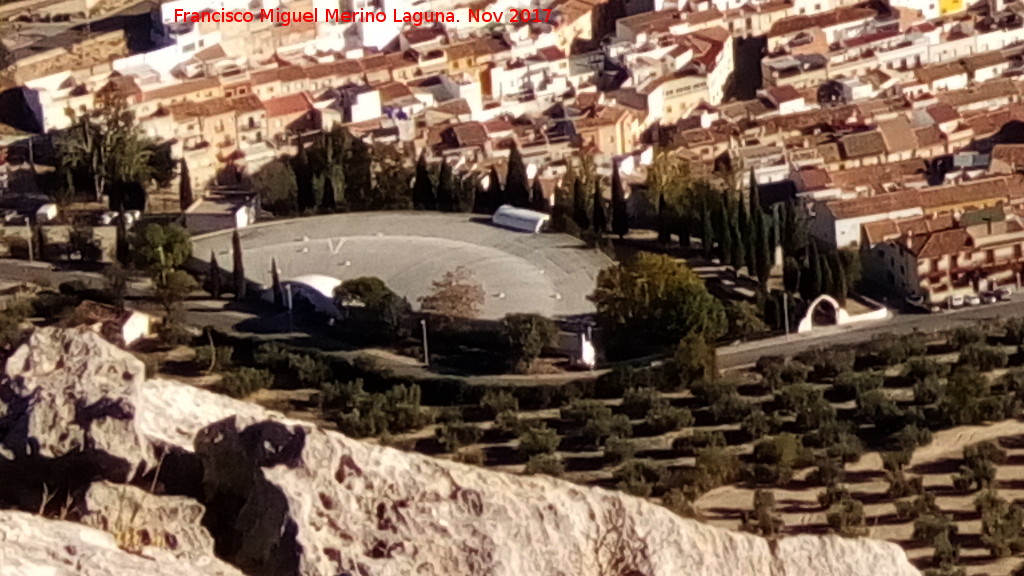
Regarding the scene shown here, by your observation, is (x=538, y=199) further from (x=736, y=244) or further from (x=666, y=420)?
(x=666, y=420)

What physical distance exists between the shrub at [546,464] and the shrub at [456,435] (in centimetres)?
75

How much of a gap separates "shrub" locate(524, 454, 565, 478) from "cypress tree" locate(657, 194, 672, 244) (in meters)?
6.45

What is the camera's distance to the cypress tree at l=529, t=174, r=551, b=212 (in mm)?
24438

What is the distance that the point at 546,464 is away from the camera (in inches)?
663

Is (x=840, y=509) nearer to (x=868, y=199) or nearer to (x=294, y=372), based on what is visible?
(x=294, y=372)

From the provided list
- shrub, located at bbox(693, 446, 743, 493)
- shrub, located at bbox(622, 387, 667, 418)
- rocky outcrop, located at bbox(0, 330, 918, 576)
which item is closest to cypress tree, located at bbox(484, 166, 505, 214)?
shrub, located at bbox(622, 387, 667, 418)

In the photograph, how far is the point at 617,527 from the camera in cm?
402

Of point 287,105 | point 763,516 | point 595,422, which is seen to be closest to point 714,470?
point 763,516

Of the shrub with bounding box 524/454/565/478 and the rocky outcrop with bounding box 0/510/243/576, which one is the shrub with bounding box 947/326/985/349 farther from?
the rocky outcrop with bounding box 0/510/243/576

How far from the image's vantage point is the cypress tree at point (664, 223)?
922 inches

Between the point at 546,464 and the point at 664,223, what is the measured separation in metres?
7.05

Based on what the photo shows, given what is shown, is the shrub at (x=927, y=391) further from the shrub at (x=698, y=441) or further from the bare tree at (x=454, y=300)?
the bare tree at (x=454, y=300)

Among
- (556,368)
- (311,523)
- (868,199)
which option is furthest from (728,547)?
(868,199)

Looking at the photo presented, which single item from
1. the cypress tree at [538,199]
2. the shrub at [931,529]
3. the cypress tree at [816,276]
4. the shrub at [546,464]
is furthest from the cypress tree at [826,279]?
the shrub at [931,529]
